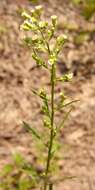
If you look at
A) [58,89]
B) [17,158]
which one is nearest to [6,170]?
[17,158]

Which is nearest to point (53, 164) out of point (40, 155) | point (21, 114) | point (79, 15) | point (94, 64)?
point (40, 155)

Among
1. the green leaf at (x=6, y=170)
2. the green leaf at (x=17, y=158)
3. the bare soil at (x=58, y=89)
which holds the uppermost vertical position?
the bare soil at (x=58, y=89)

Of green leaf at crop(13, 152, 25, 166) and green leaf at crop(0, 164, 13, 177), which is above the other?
green leaf at crop(13, 152, 25, 166)

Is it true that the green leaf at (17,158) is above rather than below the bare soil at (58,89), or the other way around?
below

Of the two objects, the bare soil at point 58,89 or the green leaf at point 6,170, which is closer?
the green leaf at point 6,170

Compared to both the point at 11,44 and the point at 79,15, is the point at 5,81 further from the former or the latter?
the point at 79,15

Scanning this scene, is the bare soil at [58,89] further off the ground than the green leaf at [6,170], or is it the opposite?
the bare soil at [58,89]

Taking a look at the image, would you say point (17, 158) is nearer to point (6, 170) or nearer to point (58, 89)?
point (6, 170)

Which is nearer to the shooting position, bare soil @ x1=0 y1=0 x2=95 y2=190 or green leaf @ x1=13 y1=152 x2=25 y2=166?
green leaf @ x1=13 y1=152 x2=25 y2=166
